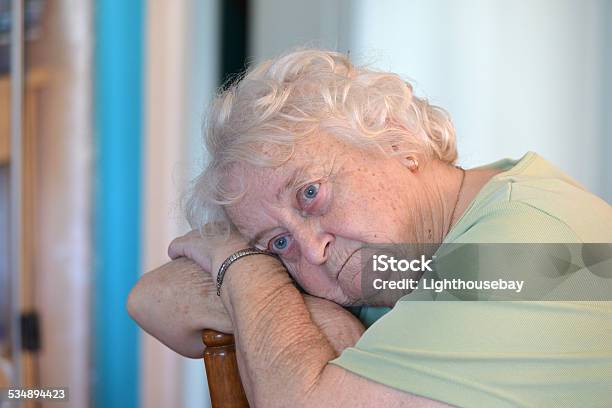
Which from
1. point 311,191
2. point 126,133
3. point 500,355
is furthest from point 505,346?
point 126,133

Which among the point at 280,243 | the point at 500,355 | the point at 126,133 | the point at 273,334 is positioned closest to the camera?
the point at 500,355

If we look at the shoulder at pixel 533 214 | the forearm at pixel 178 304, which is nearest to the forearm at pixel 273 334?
the forearm at pixel 178 304

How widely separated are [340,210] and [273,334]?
24 centimetres

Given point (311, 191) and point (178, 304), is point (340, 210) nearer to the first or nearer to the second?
point (311, 191)

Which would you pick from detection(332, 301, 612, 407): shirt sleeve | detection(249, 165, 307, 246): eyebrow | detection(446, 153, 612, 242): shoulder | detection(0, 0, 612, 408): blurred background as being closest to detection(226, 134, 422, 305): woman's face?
detection(249, 165, 307, 246): eyebrow

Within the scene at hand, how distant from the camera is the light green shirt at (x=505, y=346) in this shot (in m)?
0.91

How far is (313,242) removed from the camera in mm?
1193

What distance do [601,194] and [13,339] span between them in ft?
6.93

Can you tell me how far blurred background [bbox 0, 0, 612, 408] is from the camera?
2588mm

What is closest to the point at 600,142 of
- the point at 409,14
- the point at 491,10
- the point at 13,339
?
the point at 491,10

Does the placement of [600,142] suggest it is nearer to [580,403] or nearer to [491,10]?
[491,10]

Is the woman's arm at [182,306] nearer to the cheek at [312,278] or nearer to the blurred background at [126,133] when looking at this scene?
the cheek at [312,278]

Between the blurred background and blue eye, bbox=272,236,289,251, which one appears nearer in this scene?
blue eye, bbox=272,236,289,251

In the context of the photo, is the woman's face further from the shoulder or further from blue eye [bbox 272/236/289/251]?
the shoulder
